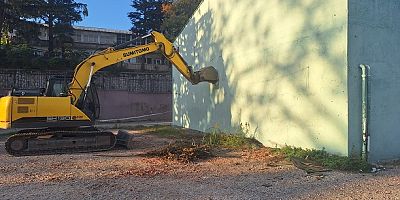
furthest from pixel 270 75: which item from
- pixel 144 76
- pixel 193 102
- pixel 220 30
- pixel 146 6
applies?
pixel 146 6

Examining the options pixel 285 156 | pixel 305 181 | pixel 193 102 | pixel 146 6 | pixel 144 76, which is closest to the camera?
pixel 305 181

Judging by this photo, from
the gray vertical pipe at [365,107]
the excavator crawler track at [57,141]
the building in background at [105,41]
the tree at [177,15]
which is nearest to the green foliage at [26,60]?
the tree at [177,15]

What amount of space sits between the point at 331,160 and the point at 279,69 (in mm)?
3177

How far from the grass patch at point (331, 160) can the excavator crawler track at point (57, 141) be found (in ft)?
17.6

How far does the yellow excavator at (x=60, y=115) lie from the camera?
34.9 feet

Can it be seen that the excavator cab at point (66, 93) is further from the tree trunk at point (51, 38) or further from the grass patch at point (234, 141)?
the tree trunk at point (51, 38)

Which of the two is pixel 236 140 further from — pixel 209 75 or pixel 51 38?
pixel 51 38

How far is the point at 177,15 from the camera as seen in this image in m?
36.8

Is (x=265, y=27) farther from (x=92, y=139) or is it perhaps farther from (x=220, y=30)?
(x=92, y=139)

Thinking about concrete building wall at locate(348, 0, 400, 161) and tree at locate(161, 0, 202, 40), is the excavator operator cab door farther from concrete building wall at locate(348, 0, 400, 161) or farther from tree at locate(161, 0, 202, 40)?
tree at locate(161, 0, 202, 40)

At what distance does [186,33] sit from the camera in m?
18.3

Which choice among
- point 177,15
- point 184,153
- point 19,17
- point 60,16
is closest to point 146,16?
point 177,15

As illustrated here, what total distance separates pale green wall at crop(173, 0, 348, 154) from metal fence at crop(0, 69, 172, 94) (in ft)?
36.0

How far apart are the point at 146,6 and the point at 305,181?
3541cm
